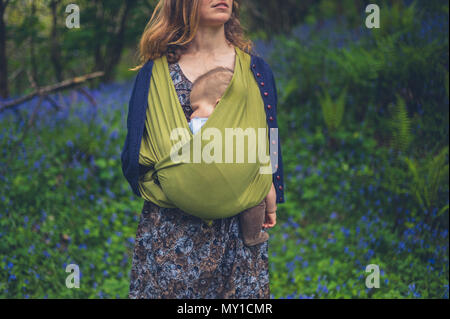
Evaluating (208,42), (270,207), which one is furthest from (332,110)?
(208,42)

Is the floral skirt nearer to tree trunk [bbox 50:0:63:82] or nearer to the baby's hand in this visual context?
the baby's hand

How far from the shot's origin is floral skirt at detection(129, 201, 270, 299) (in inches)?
88.4

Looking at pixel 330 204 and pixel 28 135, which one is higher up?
pixel 28 135

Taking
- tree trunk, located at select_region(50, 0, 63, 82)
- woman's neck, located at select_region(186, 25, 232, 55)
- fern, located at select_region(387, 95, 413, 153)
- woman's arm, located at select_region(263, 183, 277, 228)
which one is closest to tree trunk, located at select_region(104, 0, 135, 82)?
tree trunk, located at select_region(50, 0, 63, 82)

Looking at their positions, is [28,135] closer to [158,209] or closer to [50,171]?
[50,171]

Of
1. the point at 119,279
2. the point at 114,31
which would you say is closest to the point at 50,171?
the point at 119,279

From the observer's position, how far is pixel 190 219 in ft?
7.33

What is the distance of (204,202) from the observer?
198 centimetres

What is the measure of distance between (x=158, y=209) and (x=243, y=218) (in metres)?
0.44

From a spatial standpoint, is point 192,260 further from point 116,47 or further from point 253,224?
point 116,47

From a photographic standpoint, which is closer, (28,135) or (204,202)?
(204,202)

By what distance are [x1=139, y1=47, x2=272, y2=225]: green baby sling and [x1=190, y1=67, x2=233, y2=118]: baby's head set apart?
6cm

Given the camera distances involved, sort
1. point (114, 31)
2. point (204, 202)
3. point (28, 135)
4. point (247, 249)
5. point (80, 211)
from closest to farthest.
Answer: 1. point (204, 202)
2. point (247, 249)
3. point (80, 211)
4. point (28, 135)
5. point (114, 31)

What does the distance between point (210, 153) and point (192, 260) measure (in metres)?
0.64
